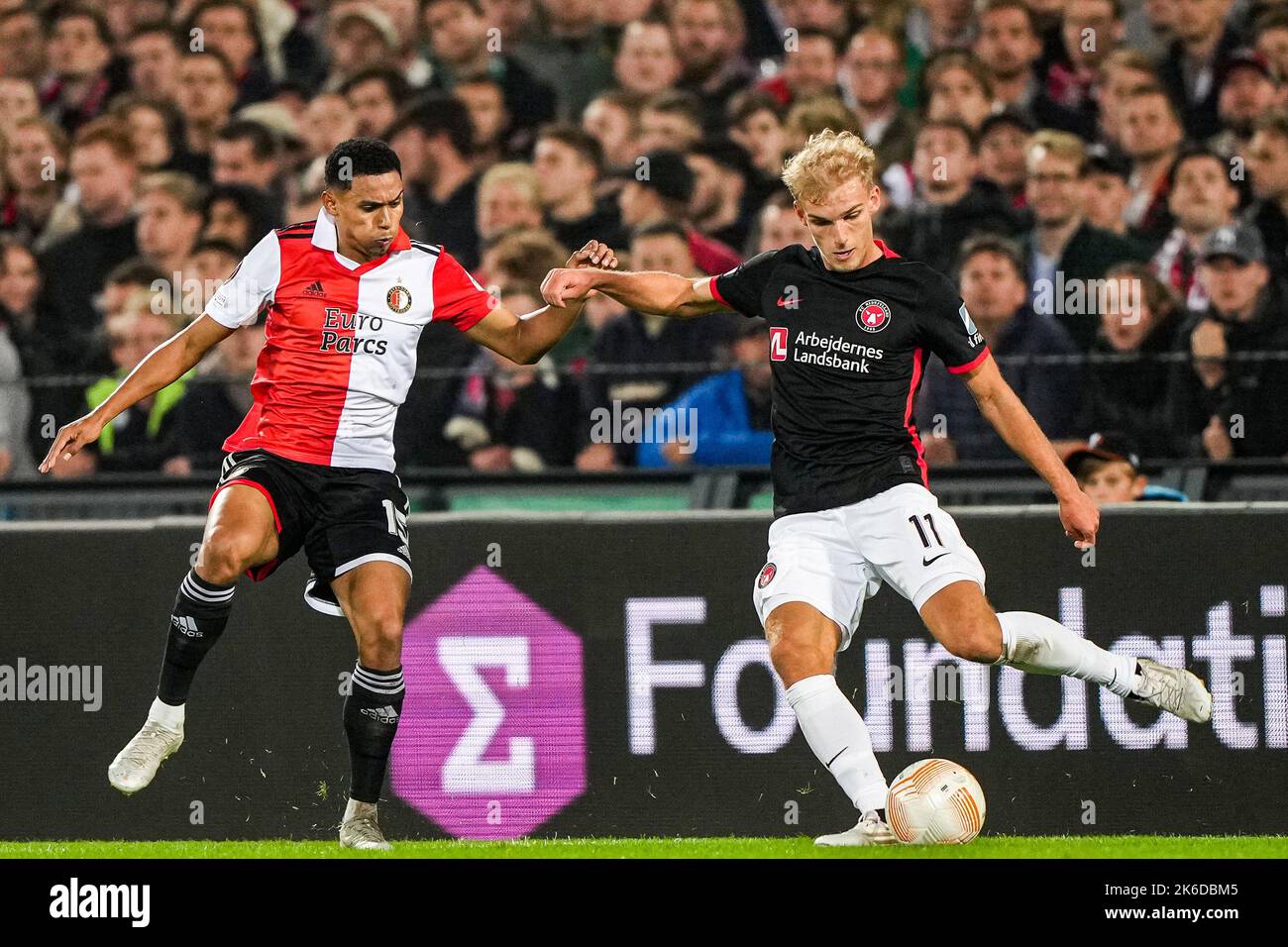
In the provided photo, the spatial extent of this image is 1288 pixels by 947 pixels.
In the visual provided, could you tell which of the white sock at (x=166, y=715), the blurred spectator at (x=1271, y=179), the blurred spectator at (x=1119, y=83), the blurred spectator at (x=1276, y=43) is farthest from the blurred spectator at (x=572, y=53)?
the white sock at (x=166, y=715)

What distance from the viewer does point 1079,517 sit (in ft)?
21.1

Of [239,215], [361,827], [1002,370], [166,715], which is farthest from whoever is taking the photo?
[239,215]

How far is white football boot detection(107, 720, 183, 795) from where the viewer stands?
6.62 meters

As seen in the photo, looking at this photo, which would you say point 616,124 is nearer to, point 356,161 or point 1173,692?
point 356,161

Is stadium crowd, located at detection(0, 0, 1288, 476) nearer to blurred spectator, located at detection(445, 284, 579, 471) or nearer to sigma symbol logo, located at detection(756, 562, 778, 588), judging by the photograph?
blurred spectator, located at detection(445, 284, 579, 471)

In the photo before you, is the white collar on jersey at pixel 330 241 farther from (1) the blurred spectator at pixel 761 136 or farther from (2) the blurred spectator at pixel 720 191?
(1) the blurred spectator at pixel 761 136

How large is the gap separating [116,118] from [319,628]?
5.60 meters

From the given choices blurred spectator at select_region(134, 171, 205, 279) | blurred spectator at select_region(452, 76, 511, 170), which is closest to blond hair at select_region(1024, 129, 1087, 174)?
blurred spectator at select_region(452, 76, 511, 170)

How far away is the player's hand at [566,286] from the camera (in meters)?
6.79

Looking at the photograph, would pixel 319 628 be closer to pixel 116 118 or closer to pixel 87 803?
pixel 87 803

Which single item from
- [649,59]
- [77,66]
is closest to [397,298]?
[649,59]

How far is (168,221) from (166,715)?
17.8 feet

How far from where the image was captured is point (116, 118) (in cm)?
1216

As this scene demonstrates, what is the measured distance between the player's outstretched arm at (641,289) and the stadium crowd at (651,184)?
87.0 inches
